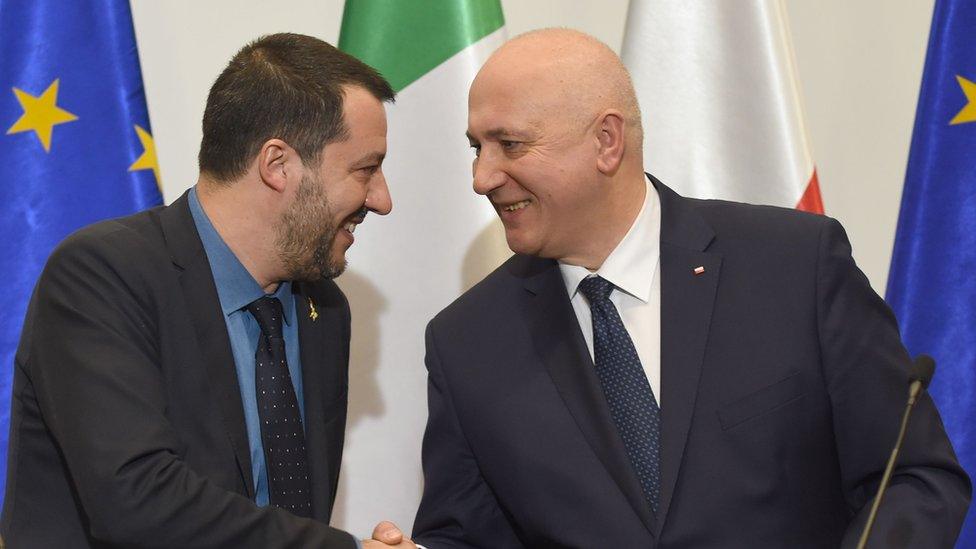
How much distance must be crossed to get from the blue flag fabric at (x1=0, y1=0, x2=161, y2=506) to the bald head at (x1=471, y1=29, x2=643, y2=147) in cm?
129

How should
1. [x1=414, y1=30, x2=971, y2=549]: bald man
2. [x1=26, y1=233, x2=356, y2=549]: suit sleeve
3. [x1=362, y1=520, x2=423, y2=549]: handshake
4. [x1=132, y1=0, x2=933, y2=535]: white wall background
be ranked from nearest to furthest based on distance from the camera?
[x1=26, y1=233, x2=356, y2=549]: suit sleeve < [x1=414, y1=30, x2=971, y2=549]: bald man < [x1=362, y1=520, x2=423, y2=549]: handshake < [x1=132, y1=0, x2=933, y2=535]: white wall background

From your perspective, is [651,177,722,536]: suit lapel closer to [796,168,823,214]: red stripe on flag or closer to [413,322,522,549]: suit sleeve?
[413,322,522,549]: suit sleeve

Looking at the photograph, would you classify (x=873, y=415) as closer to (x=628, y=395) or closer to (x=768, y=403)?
(x=768, y=403)

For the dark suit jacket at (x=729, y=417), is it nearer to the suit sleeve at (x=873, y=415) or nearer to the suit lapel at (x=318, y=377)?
the suit sleeve at (x=873, y=415)

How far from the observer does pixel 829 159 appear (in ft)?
13.7

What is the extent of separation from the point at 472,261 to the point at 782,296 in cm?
125

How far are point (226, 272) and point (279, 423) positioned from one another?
0.34 m

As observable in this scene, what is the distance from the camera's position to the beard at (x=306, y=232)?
2.63m

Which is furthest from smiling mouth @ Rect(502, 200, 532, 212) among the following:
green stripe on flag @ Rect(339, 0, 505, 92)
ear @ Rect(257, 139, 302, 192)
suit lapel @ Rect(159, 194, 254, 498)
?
green stripe on flag @ Rect(339, 0, 505, 92)

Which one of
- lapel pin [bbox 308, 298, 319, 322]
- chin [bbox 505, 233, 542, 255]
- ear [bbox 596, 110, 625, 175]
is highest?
ear [bbox 596, 110, 625, 175]

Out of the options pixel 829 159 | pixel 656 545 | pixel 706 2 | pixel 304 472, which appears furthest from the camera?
pixel 829 159

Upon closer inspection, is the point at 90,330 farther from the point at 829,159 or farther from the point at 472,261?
the point at 829,159

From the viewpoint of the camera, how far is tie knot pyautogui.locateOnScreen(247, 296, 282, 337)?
8.61ft

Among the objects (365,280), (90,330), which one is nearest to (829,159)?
(365,280)
